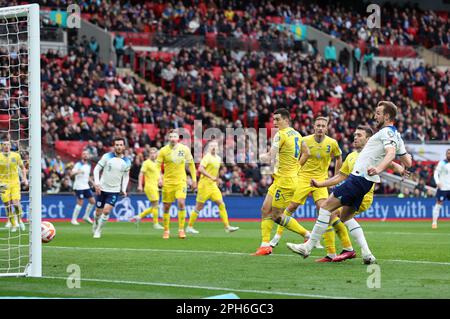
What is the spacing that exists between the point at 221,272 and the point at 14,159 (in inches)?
526

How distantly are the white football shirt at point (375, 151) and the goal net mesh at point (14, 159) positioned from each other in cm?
488

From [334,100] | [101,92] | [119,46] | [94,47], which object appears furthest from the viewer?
[334,100]

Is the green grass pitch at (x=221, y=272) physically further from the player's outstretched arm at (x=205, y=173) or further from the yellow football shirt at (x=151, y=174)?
the yellow football shirt at (x=151, y=174)


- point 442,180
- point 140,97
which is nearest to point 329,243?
point 442,180

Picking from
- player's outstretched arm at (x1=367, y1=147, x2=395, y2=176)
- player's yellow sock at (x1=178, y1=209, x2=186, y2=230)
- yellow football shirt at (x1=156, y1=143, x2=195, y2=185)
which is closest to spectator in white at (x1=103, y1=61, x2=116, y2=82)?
yellow football shirt at (x1=156, y1=143, x2=195, y2=185)

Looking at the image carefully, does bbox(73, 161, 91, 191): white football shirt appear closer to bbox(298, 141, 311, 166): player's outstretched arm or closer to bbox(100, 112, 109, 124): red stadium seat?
bbox(100, 112, 109, 124): red stadium seat

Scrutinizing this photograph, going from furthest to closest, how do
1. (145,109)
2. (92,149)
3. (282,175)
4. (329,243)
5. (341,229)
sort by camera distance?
(145,109) → (92,149) → (282,175) → (341,229) → (329,243)

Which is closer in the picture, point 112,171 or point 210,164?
point 112,171

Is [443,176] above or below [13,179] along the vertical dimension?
below

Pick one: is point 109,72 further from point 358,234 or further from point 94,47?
point 358,234

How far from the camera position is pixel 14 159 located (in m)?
24.7

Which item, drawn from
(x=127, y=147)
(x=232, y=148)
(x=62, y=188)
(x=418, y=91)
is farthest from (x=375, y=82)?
(x=62, y=188)

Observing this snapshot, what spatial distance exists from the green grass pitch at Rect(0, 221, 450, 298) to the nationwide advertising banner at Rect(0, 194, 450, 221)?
12.5 m
